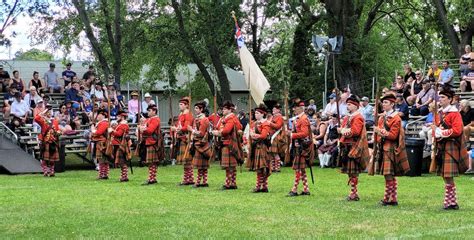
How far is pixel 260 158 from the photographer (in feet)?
48.0

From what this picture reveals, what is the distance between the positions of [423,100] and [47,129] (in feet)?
33.1

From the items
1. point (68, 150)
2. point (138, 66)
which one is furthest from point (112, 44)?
point (138, 66)

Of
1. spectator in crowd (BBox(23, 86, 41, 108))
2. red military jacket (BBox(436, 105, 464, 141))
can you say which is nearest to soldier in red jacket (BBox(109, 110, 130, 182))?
spectator in crowd (BBox(23, 86, 41, 108))

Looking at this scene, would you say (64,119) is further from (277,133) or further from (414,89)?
(414,89)

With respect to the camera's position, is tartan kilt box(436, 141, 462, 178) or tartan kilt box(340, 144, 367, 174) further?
tartan kilt box(340, 144, 367, 174)

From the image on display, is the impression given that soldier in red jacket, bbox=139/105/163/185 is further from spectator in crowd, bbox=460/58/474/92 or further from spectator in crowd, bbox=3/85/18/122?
spectator in crowd, bbox=460/58/474/92

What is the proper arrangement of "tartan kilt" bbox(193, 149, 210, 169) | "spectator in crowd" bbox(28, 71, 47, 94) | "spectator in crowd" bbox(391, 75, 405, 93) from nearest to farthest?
1. "tartan kilt" bbox(193, 149, 210, 169)
2. "spectator in crowd" bbox(391, 75, 405, 93)
3. "spectator in crowd" bbox(28, 71, 47, 94)

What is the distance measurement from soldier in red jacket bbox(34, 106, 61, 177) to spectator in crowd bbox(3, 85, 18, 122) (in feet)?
14.8

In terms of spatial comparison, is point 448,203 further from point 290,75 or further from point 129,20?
point 290,75

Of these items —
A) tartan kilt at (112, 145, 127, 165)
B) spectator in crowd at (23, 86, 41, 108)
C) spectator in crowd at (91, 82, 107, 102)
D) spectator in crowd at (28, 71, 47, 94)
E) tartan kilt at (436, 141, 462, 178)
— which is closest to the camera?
tartan kilt at (436, 141, 462, 178)

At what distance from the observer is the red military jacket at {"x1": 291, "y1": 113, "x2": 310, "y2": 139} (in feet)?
45.9

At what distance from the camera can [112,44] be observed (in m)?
27.5

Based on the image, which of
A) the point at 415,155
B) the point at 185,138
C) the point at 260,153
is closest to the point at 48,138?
the point at 185,138

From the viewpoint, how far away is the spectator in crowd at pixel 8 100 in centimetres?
2381
